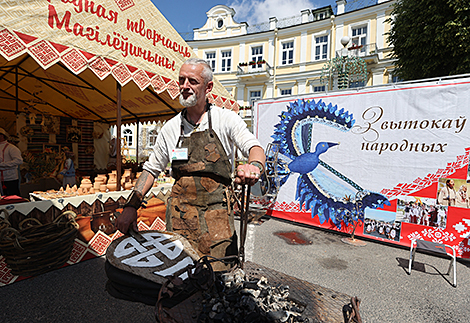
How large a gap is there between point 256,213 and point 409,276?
135 inches

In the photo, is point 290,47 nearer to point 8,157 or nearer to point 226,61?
point 226,61

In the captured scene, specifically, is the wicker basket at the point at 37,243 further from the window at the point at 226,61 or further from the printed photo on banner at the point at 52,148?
the window at the point at 226,61

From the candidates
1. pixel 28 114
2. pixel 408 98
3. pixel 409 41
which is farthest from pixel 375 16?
pixel 28 114

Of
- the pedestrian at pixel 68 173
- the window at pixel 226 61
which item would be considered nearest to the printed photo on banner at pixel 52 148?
the pedestrian at pixel 68 173

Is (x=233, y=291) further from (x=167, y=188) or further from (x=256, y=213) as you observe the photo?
(x=256, y=213)

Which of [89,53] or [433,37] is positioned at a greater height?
[433,37]

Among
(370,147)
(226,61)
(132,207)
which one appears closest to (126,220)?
(132,207)

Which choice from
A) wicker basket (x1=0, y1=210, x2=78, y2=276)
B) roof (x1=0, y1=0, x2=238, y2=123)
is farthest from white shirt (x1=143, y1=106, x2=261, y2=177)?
wicker basket (x1=0, y1=210, x2=78, y2=276)

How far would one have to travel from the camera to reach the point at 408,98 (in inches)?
170

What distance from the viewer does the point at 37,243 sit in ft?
9.53

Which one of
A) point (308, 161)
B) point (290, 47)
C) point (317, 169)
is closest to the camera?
point (317, 169)

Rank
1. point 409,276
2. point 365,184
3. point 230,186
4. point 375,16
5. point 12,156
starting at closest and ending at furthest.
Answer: point 230,186, point 409,276, point 12,156, point 365,184, point 375,16

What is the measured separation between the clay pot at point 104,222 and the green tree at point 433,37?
1099cm

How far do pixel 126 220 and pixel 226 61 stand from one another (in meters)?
23.7
